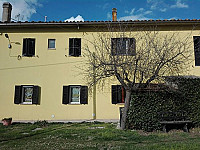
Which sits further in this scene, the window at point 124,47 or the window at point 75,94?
the window at point 75,94

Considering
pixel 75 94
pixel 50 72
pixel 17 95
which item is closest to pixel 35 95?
pixel 17 95

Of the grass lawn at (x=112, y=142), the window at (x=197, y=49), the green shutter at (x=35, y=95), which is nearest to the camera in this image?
the grass lawn at (x=112, y=142)

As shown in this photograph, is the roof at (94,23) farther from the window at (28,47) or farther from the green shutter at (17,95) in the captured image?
the green shutter at (17,95)

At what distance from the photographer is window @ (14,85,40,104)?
10398 mm

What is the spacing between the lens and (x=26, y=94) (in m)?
10.8

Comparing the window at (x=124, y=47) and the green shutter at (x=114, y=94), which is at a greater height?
the window at (x=124, y=47)

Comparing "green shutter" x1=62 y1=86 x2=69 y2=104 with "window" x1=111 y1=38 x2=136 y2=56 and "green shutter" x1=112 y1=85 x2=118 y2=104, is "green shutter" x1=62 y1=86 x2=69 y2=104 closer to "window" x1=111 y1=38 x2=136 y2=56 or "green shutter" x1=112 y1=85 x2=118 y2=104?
"green shutter" x1=112 y1=85 x2=118 y2=104

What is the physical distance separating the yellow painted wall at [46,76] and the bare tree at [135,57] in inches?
42.5

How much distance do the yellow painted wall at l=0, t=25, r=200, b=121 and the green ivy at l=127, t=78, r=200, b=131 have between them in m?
3.36

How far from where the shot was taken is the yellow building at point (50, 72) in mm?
10430

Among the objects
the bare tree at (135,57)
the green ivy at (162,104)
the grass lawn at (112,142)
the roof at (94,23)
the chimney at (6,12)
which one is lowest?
the grass lawn at (112,142)

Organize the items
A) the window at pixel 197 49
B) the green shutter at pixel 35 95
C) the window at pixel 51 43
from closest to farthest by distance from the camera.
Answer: the green shutter at pixel 35 95
the window at pixel 197 49
the window at pixel 51 43

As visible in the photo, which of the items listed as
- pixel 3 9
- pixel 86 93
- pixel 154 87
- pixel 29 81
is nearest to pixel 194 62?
pixel 154 87

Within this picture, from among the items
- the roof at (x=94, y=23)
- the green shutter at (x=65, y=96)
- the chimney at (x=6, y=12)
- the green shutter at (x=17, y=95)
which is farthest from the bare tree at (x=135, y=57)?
the chimney at (x=6, y=12)
